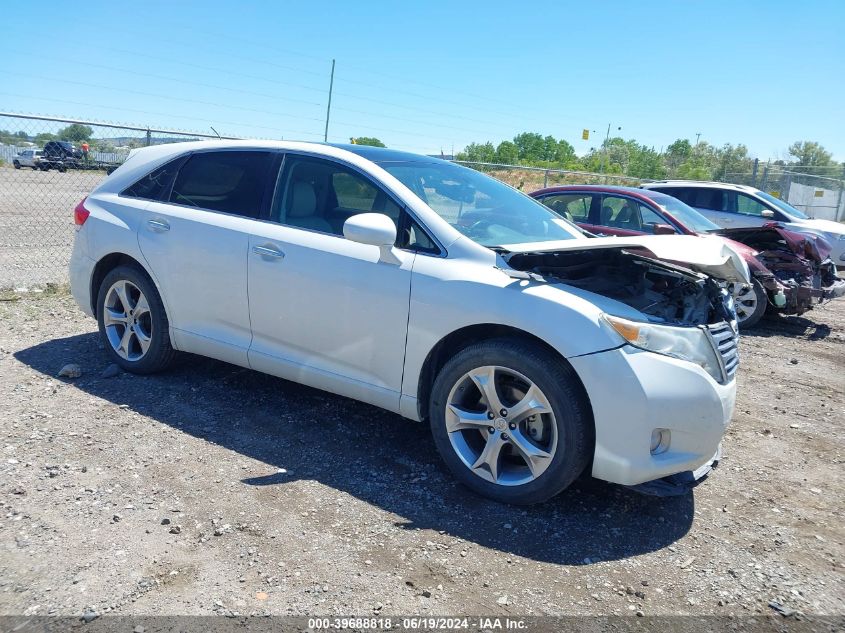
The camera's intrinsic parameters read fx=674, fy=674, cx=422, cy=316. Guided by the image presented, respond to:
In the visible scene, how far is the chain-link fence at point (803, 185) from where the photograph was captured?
2275 cm

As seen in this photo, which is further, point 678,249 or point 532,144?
point 532,144

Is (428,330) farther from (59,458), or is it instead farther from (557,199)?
(557,199)

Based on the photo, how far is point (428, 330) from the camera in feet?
11.8

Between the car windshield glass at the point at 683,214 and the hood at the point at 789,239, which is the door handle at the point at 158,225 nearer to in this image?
the car windshield glass at the point at 683,214

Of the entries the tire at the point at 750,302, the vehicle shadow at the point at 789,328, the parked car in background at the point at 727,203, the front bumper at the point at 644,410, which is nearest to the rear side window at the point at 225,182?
the front bumper at the point at 644,410

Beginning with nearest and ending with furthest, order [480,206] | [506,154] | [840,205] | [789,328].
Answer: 1. [480,206]
2. [789,328]
3. [840,205]
4. [506,154]

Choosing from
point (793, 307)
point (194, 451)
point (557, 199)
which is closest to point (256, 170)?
point (194, 451)

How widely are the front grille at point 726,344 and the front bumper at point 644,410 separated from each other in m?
0.28

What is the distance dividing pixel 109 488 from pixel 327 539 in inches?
47.8

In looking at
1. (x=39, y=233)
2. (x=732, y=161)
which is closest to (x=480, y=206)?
(x=39, y=233)

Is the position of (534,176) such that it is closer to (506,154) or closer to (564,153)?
(506,154)

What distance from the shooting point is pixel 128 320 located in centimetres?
495

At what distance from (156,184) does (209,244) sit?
89 centimetres

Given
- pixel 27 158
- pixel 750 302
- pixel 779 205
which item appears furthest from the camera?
pixel 779 205
